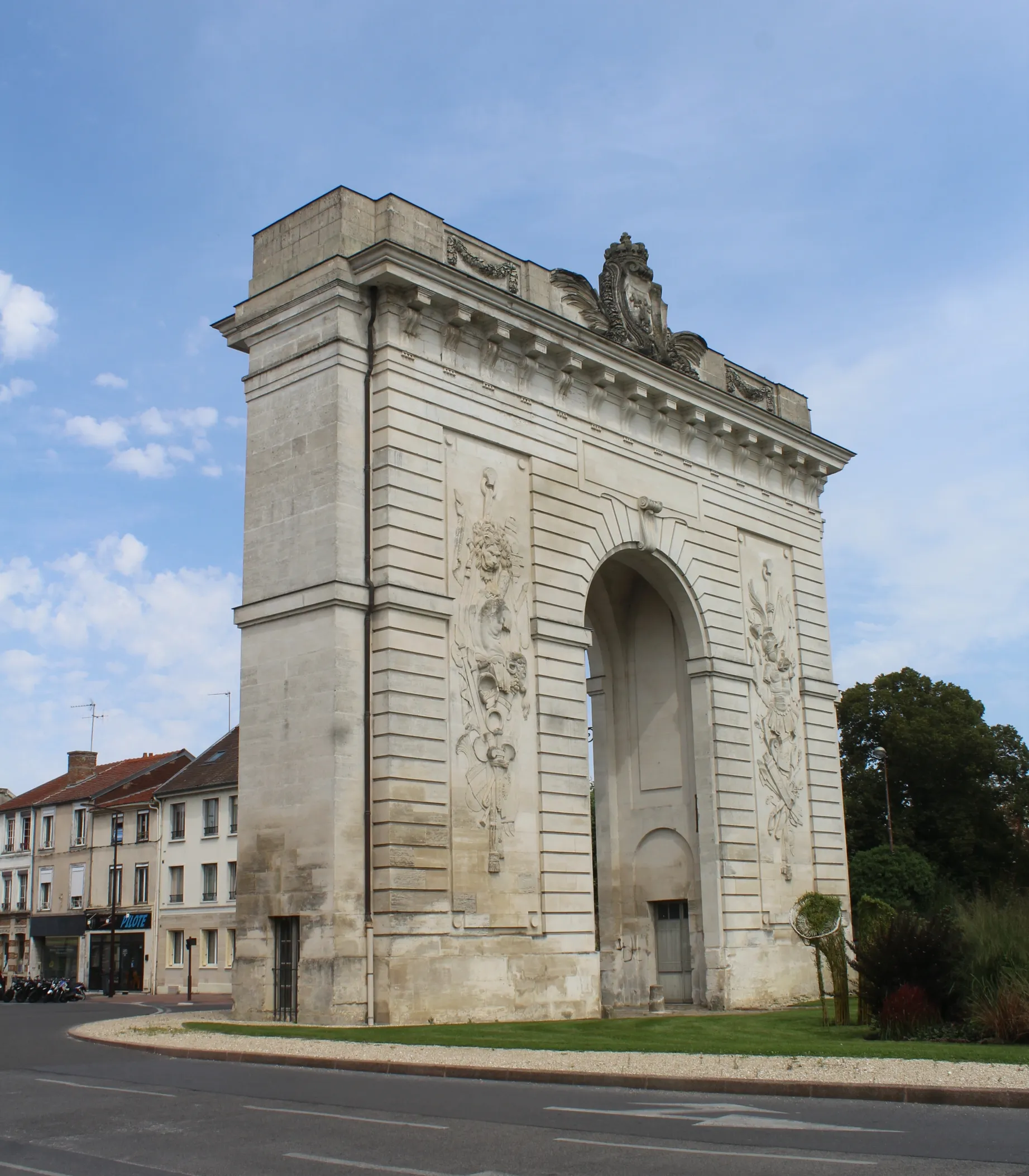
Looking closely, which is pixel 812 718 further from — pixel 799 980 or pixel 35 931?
pixel 35 931

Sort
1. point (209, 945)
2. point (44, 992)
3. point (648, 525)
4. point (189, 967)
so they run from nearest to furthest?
point (648, 525)
point (189, 967)
point (44, 992)
point (209, 945)

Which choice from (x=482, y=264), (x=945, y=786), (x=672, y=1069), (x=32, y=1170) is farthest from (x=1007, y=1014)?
(x=945, y=786)

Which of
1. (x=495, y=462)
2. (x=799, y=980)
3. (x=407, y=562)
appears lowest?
(x=799, y=980)

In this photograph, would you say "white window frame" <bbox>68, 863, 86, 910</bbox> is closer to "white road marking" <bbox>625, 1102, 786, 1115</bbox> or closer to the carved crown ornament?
the carved crown ornament

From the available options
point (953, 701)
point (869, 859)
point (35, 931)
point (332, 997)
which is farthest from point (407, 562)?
point (35, 931)

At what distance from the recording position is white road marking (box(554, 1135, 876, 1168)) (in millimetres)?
7867

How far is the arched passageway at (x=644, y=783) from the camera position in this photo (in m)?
27.9

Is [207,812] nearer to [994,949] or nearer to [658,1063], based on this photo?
[994,949]

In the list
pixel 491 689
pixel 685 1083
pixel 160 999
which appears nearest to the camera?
pixel 685 1083

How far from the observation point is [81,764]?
204 ft

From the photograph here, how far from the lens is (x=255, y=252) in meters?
24.2

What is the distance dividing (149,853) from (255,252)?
111 ft

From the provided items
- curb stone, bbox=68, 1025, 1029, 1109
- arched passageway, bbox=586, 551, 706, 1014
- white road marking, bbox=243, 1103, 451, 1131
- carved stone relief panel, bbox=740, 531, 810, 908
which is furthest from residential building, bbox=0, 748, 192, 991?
white road marking, bbox=243, 1103, 451, 1131

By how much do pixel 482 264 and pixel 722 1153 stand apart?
18639mm
